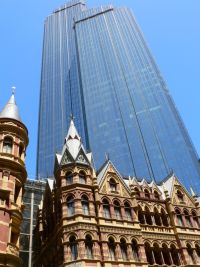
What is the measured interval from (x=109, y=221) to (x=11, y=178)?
12884 millimetres

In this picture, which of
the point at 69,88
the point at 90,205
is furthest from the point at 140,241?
the point at 69,88

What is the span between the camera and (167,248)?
42.2m

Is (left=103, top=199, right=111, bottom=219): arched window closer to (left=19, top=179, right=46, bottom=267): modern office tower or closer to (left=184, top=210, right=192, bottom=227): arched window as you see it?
(left=184, top=210, right=192, bottom=227): arched window

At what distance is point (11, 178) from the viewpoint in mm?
35469

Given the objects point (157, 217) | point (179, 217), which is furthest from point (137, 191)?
Answer: point (179, 217)

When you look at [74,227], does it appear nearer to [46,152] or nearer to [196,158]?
[196,158]

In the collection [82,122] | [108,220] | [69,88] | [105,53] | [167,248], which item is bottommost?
[167,248]

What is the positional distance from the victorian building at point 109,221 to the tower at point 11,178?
6.25 meters

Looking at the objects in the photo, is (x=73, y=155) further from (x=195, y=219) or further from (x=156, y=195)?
(x=195, y=219)

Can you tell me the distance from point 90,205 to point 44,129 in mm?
123254

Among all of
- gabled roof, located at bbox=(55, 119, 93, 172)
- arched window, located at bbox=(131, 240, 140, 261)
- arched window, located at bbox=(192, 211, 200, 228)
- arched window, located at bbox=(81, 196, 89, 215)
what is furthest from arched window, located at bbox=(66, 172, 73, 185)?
arched window, located at bbox=(192, 211, 200, 228)

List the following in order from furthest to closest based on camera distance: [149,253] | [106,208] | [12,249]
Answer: [106,208] < [149,253] < [12,249]

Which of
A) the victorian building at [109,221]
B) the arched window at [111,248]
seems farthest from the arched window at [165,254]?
the arched window at [111,248]

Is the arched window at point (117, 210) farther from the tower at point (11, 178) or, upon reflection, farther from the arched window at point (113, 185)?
the tower at point (11, 178)
